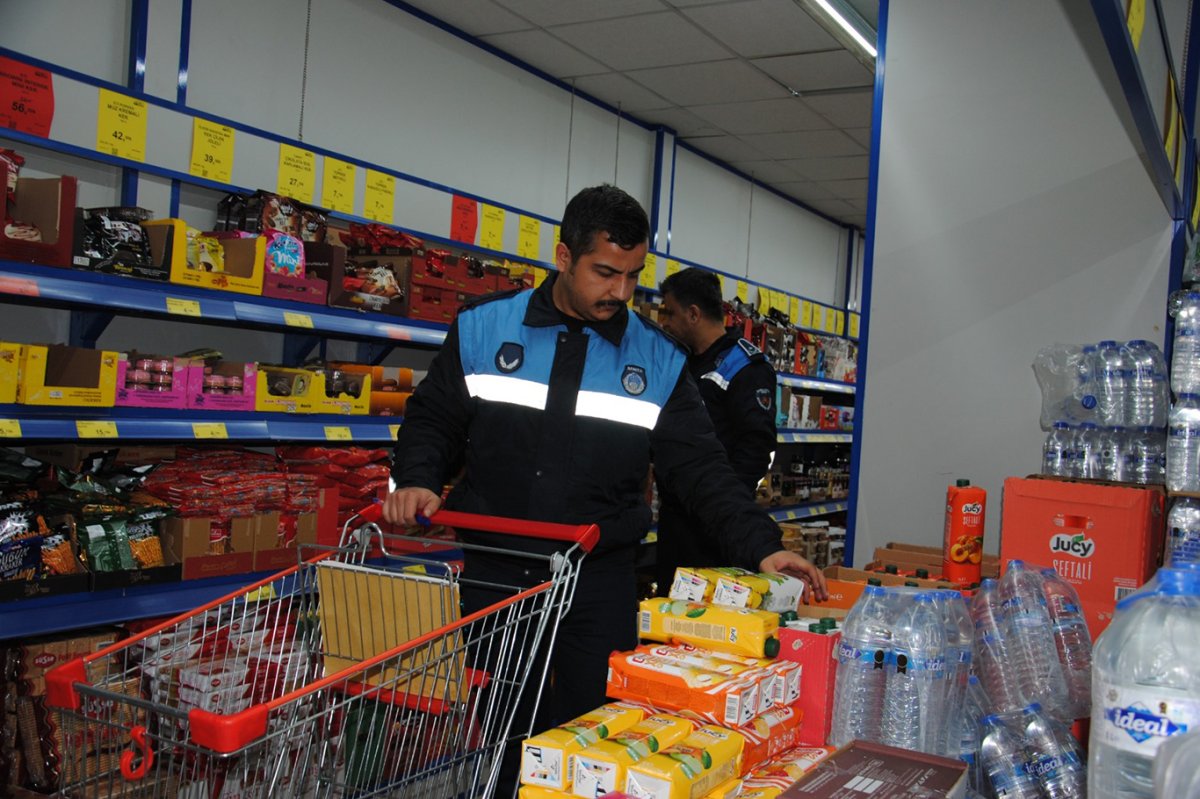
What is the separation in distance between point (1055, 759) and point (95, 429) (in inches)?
113

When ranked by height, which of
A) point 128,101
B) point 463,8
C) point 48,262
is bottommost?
point 48,262

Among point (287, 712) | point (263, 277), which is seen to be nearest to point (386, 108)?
point (263, 277)

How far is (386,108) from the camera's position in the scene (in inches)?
211

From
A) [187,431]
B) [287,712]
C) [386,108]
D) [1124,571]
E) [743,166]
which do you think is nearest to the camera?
[287,712]

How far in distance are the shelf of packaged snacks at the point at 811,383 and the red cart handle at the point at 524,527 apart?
5.20m

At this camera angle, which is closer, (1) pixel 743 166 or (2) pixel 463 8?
(2) pixel 463 8

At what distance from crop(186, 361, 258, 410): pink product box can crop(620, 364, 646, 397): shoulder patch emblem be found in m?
1.81

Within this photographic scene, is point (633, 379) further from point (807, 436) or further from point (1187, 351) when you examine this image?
point (807, 436)

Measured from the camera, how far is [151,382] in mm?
3361

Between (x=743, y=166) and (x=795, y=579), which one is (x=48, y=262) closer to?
(x=795, y=579)

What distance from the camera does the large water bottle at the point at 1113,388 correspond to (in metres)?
3.15

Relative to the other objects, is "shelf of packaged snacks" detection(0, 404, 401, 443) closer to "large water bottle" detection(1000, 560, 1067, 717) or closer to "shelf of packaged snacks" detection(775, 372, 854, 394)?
"large water bottle" detection(1000, 560, 1067, 717)

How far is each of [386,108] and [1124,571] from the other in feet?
14.0

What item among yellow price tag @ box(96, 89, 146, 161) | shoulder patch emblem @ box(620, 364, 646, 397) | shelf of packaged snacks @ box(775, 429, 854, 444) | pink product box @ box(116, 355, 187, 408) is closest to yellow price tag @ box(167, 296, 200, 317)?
pink product box @ box(116, 355, 187, 408)
